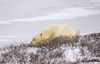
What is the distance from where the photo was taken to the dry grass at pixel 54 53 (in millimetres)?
9000

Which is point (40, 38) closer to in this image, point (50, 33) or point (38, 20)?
point (50, 33)

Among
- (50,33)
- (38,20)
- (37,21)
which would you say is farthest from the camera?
(38,20)

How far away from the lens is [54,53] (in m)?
10.0

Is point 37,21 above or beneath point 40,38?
beneath

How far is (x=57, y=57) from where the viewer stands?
968 centimetres

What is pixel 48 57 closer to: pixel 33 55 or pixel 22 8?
pixel 33 55

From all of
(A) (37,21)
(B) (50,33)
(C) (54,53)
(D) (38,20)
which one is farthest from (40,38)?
(D) (38,20)

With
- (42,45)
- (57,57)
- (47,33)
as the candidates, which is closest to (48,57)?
(57,57)

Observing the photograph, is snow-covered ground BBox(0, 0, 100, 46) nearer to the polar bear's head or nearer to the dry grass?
the polar bear's head

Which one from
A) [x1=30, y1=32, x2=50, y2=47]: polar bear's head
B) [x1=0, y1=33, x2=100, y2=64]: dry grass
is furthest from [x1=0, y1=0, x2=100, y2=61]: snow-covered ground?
[x1=0, y1=33, x2=100, y2=64]: dry grass

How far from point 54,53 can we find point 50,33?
3.80m

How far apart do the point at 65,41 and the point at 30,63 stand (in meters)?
3.90

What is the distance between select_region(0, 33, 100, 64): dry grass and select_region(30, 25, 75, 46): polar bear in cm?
94

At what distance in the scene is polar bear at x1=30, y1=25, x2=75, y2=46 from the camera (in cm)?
1341
